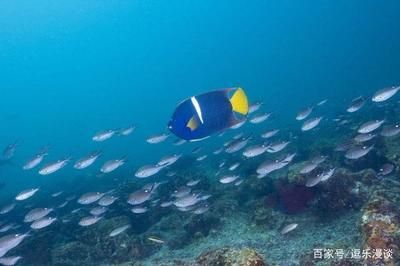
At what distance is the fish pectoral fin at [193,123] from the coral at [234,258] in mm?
1724

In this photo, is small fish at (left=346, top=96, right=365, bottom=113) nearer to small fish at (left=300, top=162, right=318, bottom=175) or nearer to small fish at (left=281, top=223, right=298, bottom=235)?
small fish at (left=300, top=162, right=318, bottom=175)

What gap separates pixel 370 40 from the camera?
556ft

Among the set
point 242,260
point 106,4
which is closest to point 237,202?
point 242,260

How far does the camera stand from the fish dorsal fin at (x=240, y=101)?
3801mm

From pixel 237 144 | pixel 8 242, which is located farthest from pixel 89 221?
pixel 237 144

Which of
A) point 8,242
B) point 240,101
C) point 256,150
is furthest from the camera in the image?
point 256,150

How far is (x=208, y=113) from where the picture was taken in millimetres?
3850

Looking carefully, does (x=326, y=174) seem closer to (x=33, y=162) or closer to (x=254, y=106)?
(x=254, y=106)

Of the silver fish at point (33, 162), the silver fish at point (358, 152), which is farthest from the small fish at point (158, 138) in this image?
the silver fish at point (358, 152)

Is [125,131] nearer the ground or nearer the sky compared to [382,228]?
nearer the sky

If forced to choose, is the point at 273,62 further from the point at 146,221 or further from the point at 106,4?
the point at 146,221

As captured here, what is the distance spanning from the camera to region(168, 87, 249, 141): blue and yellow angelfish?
12.6 feet

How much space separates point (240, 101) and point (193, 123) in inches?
19.5

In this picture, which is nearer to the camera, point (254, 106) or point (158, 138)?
point (254, 106)
